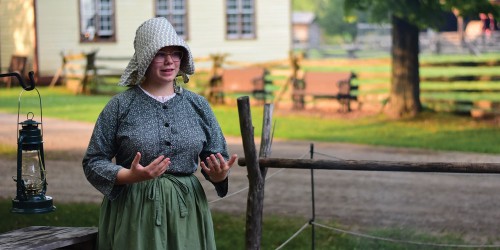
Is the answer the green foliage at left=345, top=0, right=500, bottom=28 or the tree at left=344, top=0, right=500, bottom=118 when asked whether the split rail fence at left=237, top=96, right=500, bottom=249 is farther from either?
the tree at left=344, top=0, right=500, bottom=118

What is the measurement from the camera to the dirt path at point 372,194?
956cm

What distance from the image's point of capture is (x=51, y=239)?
4.46 m

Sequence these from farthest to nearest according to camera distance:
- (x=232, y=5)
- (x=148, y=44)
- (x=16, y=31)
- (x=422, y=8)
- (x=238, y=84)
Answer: (x=232, y=5), (x=16, y=31), (x=238, y=84), (x=422, y=8), (x=148, y=44)

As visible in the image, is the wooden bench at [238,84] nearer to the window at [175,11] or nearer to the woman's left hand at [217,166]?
the window at [175,11]

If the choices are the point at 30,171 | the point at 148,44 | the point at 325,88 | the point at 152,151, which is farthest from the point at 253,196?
the point at 325,88

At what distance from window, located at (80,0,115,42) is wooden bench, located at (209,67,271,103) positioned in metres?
10.3

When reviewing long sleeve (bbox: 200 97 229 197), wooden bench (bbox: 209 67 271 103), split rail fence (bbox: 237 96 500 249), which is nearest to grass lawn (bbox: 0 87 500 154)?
wooden bench (bbox: 209 67 271 103)

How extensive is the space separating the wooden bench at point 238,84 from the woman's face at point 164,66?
63.1 feet

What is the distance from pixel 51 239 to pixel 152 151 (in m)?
0.65

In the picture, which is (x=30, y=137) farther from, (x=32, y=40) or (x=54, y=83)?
(x=32, y=40)

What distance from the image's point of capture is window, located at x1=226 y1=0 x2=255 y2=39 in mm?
33656

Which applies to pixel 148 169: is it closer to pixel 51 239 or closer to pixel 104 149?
pixel 104 149

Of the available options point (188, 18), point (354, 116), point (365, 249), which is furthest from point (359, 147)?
point (188, 18)

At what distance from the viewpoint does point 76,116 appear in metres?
21.7
